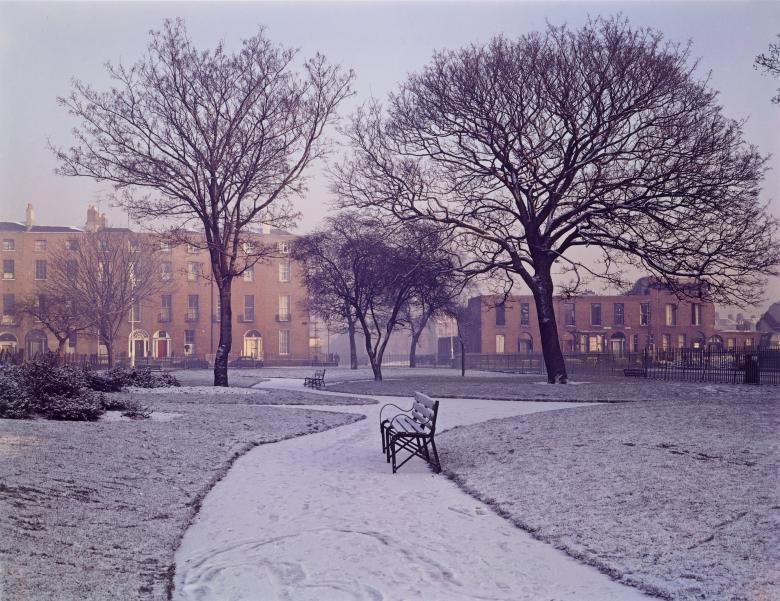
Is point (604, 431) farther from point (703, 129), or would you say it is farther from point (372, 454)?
point (703, 129)

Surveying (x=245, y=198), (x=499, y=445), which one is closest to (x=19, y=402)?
(x=499, y=445)

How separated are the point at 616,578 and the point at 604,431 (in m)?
6.01

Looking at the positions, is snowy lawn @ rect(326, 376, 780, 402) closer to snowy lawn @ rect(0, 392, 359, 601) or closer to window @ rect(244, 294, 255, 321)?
snowy lawn @ rect(0, 392, 359, 601)

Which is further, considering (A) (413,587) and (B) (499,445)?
(B) (499,445)

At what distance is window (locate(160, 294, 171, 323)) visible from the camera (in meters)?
71.9

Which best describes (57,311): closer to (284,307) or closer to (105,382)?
(105,382)

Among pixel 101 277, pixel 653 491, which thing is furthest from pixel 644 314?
pixel 653 491

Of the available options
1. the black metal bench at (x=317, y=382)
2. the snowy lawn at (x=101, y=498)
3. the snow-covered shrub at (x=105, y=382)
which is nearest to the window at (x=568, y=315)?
the black metal bench at (x=317, y=382)

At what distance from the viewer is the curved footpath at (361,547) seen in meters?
5.71

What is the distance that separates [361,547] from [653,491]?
10.5ft

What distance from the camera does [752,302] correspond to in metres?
25.2

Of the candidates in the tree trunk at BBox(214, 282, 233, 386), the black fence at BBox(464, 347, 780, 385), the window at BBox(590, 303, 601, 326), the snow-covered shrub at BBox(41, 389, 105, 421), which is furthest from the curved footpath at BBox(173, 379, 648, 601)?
the window at BBox(590, 303, 601, 326)

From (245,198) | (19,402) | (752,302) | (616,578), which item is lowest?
(616,578)

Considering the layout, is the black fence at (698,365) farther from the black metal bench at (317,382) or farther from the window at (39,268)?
the window at (39,268)
